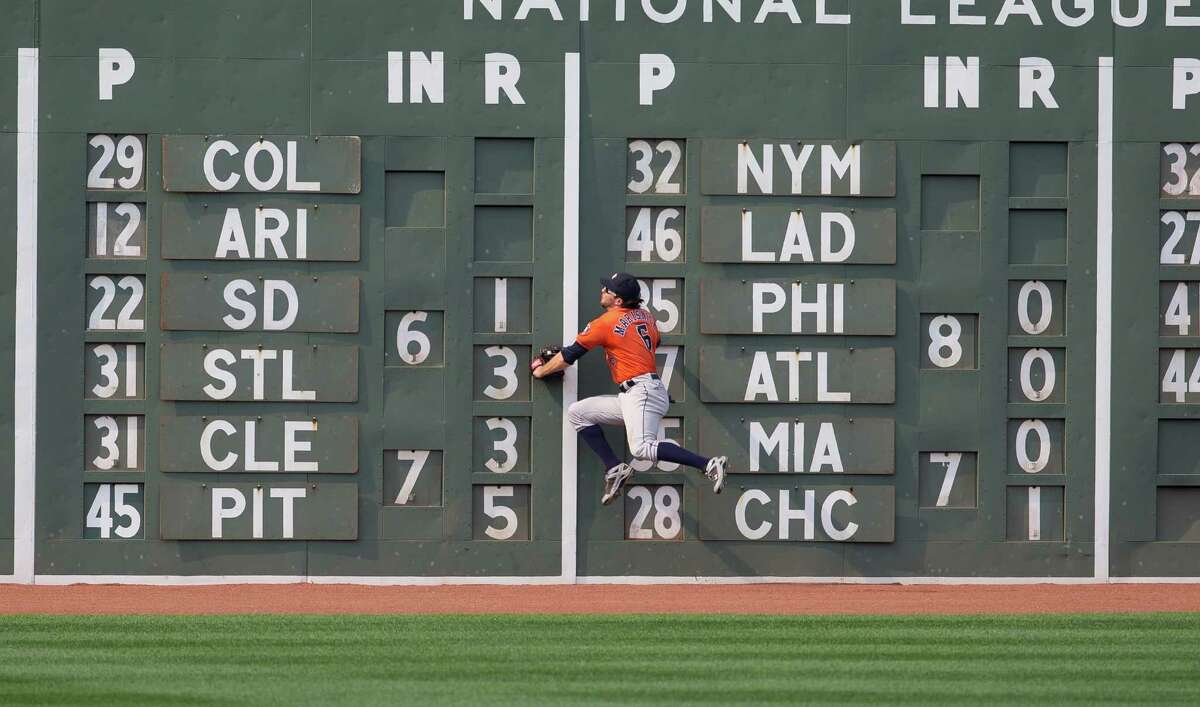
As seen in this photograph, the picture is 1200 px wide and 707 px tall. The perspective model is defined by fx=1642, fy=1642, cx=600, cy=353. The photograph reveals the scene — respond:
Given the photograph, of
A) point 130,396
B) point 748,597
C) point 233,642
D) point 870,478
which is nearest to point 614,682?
point 233,642

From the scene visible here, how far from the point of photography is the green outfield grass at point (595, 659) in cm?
740

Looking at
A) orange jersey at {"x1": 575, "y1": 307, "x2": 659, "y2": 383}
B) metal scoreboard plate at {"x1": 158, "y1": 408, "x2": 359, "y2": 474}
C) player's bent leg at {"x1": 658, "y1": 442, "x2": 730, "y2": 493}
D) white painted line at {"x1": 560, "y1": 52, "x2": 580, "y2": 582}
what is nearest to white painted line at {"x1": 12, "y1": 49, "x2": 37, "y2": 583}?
metal scoreboard plate at {"x1": 158, "y1": 408, "x2": 359, "y2": 474}

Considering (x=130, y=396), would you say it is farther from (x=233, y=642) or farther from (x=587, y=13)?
(x=587, y=13)

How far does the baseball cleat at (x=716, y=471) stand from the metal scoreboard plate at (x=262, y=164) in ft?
9.44

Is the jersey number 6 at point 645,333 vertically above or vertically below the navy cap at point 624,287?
below

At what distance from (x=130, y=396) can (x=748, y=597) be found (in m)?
4.18

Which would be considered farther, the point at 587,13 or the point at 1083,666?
the point at 587,13

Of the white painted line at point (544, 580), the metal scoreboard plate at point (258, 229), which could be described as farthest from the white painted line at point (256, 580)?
the metal scoreboard plate at point (258, 229)

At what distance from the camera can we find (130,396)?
34.8 ft

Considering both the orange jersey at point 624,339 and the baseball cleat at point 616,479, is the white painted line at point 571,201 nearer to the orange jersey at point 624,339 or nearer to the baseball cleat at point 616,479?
the orange jersey at point 624,339

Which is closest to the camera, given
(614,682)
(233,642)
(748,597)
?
(614,682)

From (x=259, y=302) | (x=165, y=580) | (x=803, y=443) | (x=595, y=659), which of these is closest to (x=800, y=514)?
(x=803, y=443)

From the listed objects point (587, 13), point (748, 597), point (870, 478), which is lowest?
point (748, 597)

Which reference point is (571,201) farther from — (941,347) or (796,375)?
(941,347)
